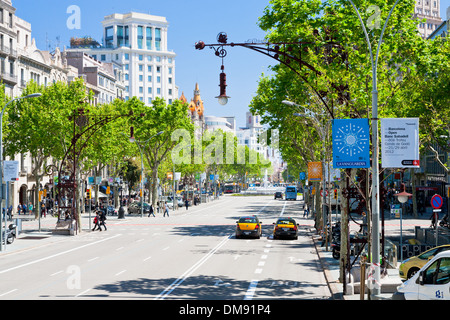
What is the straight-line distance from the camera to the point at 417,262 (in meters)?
22.0

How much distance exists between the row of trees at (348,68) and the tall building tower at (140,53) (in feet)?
374

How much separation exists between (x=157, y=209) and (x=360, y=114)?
59.3m

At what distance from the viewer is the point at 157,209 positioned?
8031 centimetres

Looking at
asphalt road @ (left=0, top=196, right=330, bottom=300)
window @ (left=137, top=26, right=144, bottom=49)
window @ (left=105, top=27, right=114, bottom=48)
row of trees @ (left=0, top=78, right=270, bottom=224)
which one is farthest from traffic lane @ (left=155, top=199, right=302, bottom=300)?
window @ (left=105, top=27, right=114, bottom=48)

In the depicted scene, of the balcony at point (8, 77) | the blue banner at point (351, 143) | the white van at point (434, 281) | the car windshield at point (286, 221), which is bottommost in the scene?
the car windshield at point (286, 221)

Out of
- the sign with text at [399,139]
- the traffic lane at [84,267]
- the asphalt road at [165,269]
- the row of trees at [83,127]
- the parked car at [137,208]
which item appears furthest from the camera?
the parked car at [137,208]

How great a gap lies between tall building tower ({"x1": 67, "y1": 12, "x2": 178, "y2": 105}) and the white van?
5951 inches

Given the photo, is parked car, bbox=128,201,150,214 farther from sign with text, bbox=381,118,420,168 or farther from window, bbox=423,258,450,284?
window, bbox=423,258,450,284

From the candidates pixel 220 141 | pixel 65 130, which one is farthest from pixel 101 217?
pixel 220 141

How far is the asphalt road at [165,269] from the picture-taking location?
20297 millimetres

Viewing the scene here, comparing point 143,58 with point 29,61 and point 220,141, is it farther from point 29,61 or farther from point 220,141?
point 29,61

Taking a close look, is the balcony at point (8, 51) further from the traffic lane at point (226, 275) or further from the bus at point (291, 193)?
the bus at point (291, 193)

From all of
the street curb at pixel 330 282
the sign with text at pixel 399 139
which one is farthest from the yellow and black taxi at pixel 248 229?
the sign with text at pixel 399 139

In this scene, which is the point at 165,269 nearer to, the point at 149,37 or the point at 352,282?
the point at 352,282
